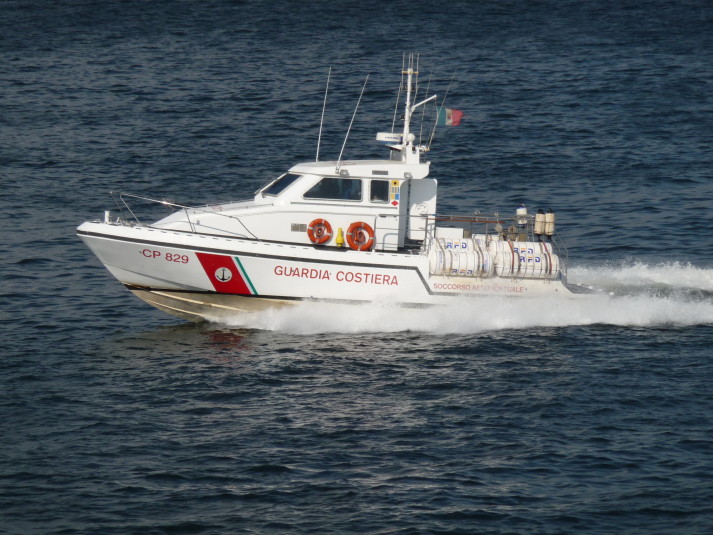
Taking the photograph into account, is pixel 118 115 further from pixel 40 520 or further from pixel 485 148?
pixel 40 520

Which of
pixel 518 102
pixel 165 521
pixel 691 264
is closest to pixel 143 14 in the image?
pixel 518 102

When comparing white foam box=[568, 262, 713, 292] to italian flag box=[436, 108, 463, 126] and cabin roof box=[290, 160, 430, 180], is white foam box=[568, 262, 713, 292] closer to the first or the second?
italian flag box=[436, 108, 463, 126]

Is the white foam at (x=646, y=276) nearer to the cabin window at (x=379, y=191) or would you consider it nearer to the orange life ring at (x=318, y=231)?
the cabin window at (x=379, y=191)

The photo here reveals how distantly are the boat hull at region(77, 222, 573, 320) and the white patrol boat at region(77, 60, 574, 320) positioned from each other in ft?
0.07

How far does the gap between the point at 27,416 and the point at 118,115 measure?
27032mm

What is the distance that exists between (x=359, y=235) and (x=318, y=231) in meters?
0.92

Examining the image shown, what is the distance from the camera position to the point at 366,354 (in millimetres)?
23281

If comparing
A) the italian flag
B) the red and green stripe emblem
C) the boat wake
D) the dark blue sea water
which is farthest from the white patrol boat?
the italian flag

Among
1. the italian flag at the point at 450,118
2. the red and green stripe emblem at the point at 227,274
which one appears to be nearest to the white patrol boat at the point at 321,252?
the red and green stripe emblem at the point at 227,274

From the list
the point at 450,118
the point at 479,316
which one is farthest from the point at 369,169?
the point at 479,316

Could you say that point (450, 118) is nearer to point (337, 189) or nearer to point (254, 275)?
point (337, 189)

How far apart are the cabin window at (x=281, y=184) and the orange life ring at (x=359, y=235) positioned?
66.6 inches

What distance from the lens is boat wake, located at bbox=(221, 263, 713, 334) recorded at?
24.5 metres

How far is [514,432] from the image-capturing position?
64.2 feet
